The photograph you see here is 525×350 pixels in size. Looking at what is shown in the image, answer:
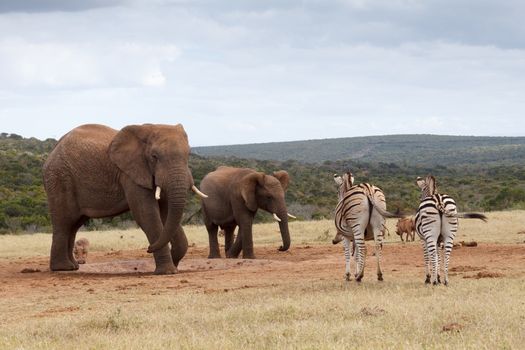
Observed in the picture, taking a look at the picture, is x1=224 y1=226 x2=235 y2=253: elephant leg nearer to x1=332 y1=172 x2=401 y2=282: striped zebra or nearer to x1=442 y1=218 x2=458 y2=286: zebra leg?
x1=332 y1=172 x2=401 y2=282: striped zebra

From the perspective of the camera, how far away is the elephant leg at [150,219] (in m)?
18.5

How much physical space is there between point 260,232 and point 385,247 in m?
7.92

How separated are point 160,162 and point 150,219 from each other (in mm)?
1235

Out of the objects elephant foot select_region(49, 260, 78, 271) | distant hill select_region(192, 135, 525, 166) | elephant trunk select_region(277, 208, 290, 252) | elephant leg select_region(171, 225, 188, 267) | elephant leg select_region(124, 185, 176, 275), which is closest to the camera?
elephant leg select_region(124, 185, 176, 275)

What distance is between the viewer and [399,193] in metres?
55.2

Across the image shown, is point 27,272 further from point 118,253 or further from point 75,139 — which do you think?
point 118,253

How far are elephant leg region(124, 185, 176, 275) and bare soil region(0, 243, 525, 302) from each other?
339 mm

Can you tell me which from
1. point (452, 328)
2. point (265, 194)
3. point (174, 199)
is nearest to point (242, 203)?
point (265, 194)

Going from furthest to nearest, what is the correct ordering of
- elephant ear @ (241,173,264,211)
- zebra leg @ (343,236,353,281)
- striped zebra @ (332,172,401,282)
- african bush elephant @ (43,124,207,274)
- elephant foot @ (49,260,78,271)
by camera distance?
elephant ear @ (241,173,264,211), elephant foot @ (49,260,78,271), african bush elephant @ (43,124,207,274), zebra leg @ (343,236,353,281), striped zebra @ (332,172,401,282)

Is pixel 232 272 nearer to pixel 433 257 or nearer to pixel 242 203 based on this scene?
pixel 242 203

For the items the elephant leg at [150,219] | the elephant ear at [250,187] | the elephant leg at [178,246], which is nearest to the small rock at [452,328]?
the elephant leg at [150,219]

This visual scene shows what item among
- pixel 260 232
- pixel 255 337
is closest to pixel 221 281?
pixel 255 337

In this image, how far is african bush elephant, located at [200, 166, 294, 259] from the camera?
2244 cm

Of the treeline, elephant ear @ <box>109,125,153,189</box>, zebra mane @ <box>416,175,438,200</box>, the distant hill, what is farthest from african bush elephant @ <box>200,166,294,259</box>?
the distant hill
